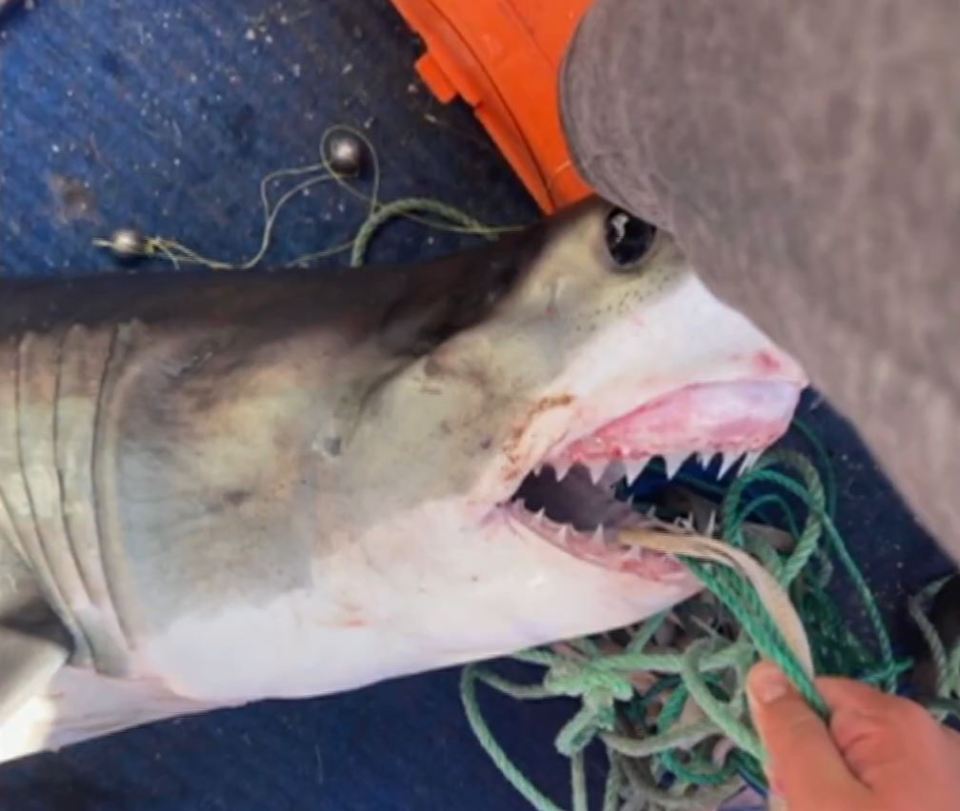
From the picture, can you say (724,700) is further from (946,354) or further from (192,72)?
(946,354)

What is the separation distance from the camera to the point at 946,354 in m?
0.33

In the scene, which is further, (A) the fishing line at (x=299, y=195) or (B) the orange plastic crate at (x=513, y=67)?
(A) the fishing line at (x=299, y=195)

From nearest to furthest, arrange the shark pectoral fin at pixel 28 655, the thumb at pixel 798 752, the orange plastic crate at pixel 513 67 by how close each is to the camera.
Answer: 1. the thumb at pixel 798 752
2. the shark pectoral fin at pixel 28 655
3. the orange plastic crate at pixel 513 67

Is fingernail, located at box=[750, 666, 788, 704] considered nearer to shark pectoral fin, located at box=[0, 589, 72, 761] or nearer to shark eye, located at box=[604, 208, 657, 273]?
shark eye, located at box=[604, 208, 657, 273]

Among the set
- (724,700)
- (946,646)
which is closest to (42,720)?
(724,700)

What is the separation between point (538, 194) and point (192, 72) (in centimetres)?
41

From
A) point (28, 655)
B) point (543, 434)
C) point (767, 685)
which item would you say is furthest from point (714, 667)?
point (28, 655)

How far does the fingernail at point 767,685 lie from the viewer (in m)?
0.94

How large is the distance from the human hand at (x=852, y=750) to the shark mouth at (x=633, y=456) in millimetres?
133

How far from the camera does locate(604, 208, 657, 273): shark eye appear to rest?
914 millimetres

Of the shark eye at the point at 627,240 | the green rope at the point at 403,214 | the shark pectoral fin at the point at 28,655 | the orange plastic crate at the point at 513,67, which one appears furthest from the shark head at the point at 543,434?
the green rope at the point at 403,214

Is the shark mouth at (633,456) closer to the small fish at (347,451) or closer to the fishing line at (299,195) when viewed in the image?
the small fish at (347,451)

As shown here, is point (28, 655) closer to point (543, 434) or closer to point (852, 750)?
point (543, 434)

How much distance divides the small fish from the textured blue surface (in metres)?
0.40
